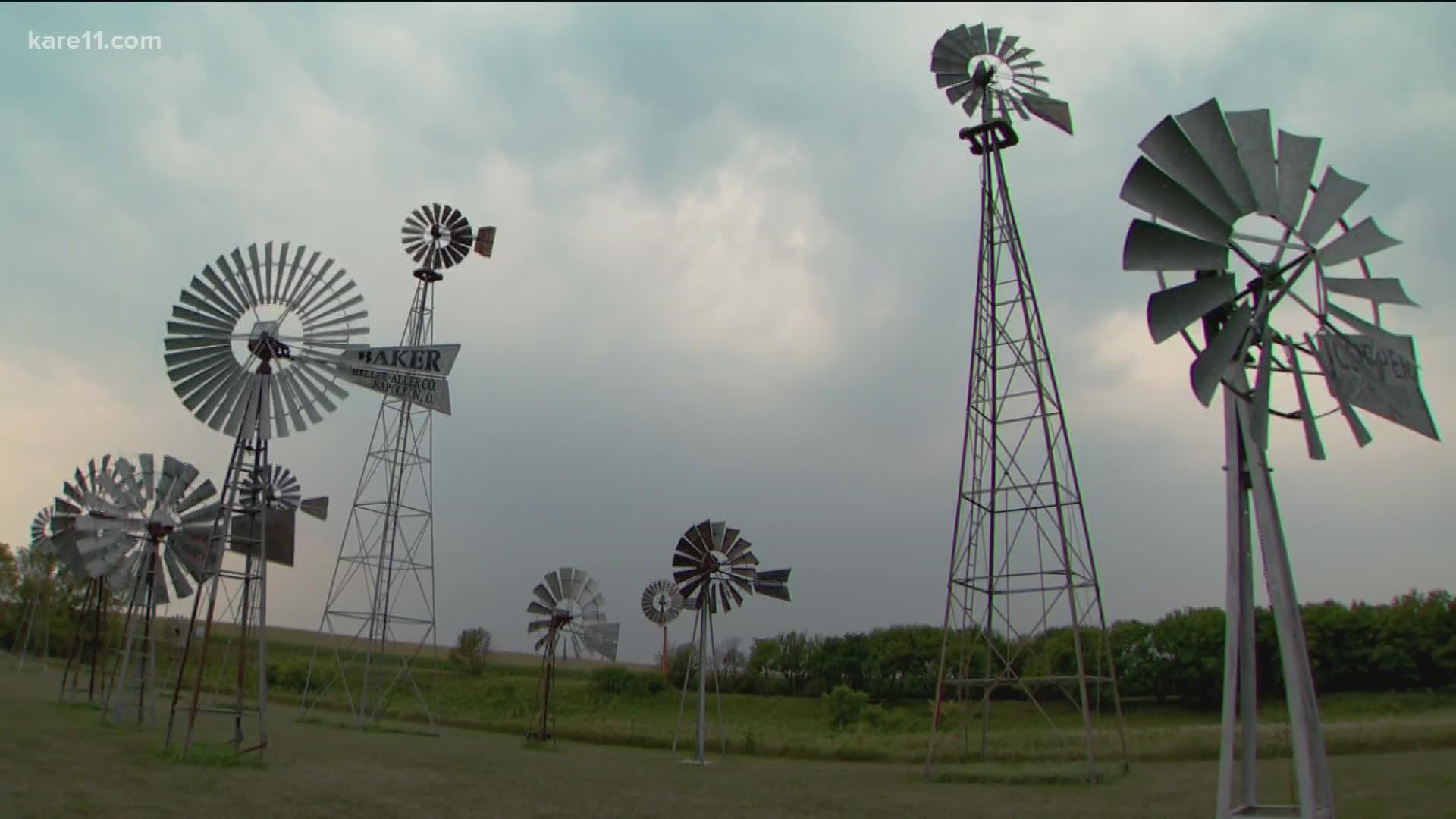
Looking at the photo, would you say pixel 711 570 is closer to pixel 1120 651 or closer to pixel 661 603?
pixel 661 603

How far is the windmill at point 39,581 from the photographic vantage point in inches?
1448

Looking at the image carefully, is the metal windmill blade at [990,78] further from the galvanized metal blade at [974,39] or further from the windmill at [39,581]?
the windmill at [39,581]

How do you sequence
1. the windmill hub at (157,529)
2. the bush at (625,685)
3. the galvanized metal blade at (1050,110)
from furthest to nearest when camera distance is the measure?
the bush at (625,685) < the windmill hub at (157,529) < the galvanized metal blade at (1050,110)

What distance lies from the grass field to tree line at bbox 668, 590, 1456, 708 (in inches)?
600

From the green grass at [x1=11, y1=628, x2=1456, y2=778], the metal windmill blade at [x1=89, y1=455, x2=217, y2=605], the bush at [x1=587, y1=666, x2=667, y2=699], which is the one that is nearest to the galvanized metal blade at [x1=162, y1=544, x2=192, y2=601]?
the metal windmill blade at [x1=89, y1=455, x2=217, y2=605]

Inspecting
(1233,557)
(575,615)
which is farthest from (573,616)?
(1233,557)

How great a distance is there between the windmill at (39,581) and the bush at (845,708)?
105ft

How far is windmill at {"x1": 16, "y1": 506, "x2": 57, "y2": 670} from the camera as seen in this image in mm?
36781

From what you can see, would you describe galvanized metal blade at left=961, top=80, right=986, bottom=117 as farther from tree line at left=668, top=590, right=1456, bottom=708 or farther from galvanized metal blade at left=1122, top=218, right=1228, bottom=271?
tree line at left=668, top=590, right=1456, bottom=708

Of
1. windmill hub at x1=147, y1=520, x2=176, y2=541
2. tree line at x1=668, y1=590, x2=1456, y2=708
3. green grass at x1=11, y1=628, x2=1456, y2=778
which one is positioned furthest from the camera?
tree line at x1=668, y1=590, x2=1456, y2=708

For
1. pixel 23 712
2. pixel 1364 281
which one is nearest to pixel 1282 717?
pixel 1364 281

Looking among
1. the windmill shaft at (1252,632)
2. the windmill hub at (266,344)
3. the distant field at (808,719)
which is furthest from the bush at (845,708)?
the windmill shaft at (1252,632)

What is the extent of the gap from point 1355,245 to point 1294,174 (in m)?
0.93

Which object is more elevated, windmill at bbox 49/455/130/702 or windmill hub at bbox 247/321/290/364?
windmill hub at bbox 247/321/290/364
